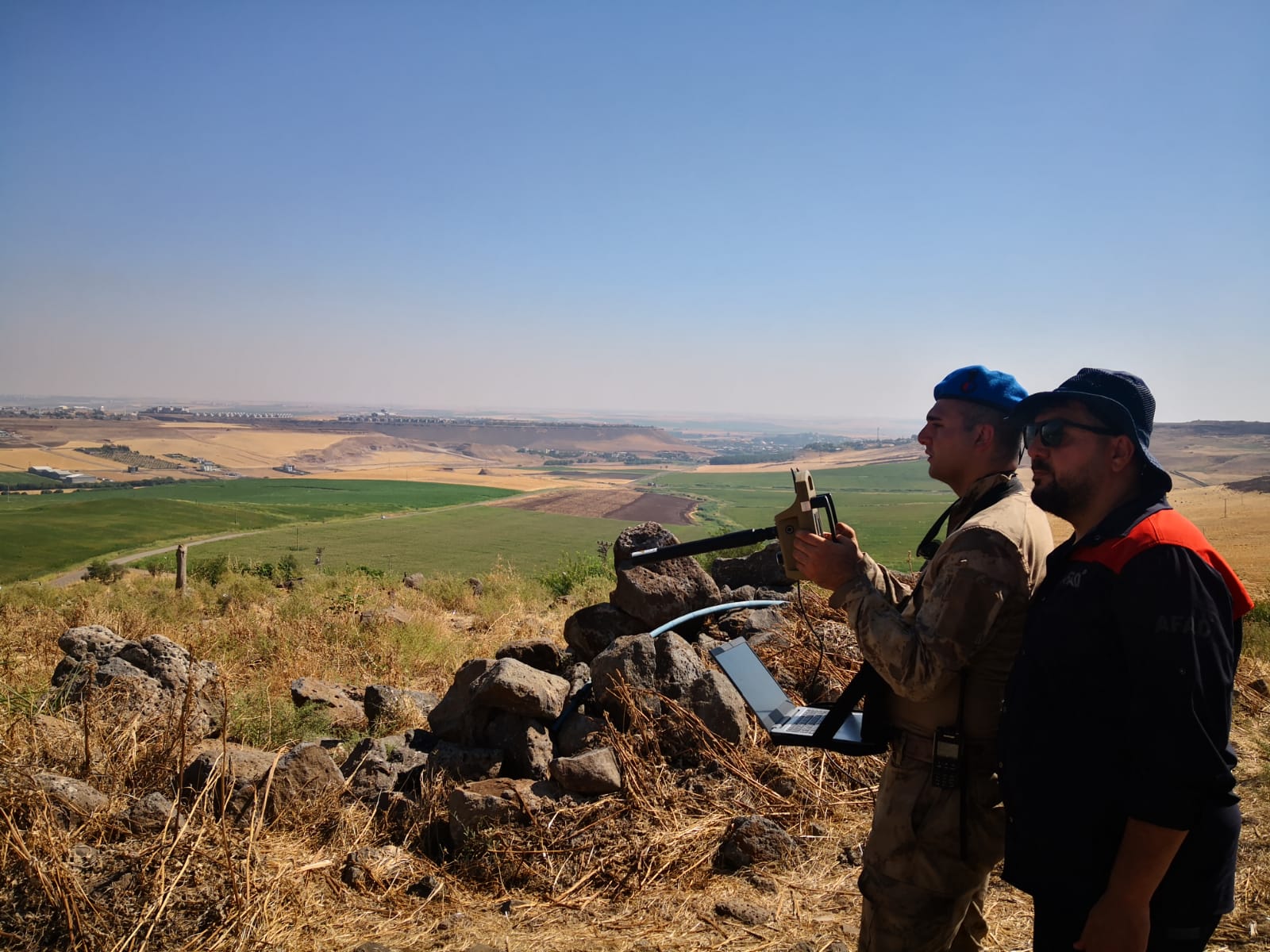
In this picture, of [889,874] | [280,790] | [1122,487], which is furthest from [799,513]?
[280,790]

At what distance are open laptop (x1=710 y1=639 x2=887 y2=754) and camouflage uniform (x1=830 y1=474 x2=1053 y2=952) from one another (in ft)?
0.54

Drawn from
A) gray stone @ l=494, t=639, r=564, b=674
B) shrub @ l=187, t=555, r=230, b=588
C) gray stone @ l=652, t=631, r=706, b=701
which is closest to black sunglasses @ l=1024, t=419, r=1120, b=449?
gray stone @ l=652, t=631, r=706, b=701

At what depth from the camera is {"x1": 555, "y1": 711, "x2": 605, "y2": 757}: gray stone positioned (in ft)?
18.9

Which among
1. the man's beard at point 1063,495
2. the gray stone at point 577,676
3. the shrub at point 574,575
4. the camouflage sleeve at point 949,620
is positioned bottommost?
the shrub at point 574,575

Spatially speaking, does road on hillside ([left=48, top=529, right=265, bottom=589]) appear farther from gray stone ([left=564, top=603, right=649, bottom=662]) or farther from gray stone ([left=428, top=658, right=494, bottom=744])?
gray stone ([left=428, top=658, right=494, bottom=744])

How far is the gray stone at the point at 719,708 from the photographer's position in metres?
5.84

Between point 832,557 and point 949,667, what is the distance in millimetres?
487

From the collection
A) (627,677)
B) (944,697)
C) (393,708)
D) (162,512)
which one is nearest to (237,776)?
(393,708)

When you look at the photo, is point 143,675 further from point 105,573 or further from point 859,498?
point 859,498

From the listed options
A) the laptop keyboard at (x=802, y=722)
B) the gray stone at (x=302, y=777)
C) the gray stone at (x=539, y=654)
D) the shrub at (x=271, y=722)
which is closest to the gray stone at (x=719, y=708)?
the gray stone at (x=539, y=654)

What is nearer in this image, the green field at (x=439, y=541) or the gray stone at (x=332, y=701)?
the gray stone at (x=332, y=701)

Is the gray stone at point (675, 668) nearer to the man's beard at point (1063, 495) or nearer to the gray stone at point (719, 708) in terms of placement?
the gray stone at point (719, 708)

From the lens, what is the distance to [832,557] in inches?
102

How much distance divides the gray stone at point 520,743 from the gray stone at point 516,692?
0.08m
